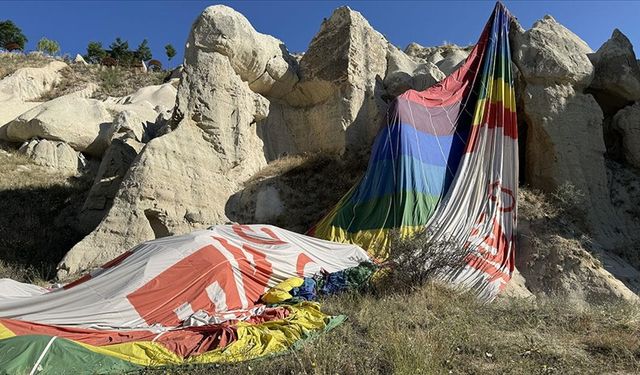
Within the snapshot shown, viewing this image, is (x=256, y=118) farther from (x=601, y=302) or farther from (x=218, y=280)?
(x=601, y=302)

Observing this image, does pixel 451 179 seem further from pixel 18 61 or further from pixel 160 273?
pixel 18 61

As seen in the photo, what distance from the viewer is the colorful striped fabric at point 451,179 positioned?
8.31 meters

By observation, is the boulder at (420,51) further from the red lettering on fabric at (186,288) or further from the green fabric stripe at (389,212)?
the red lettering on fabric at (186,288)

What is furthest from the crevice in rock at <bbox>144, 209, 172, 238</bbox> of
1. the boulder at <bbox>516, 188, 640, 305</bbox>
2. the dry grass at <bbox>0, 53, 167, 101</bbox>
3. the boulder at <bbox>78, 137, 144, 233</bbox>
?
the dry grass at <bbox>0, 53, 167, 101</bbox>

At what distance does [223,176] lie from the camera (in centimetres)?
1051

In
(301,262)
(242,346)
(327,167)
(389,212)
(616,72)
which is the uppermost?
(616,72)

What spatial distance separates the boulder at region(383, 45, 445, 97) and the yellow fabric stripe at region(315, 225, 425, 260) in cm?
504

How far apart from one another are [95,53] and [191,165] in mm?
33590

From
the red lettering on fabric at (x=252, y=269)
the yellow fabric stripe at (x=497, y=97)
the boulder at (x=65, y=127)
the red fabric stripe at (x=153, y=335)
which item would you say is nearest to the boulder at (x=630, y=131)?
the yellow fabric stripe at (x=497, y=97)

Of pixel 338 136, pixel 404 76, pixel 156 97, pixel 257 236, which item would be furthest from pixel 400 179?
pixel 156 97

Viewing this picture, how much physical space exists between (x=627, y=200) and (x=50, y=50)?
1270 inches

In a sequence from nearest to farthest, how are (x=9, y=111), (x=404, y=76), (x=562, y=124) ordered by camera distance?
(x=562, y=124)
(x=404, y=76)
(x=9, y=111)

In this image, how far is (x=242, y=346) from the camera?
4223 millimetres

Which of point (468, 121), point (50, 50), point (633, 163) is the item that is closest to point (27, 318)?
point (468, 121)
